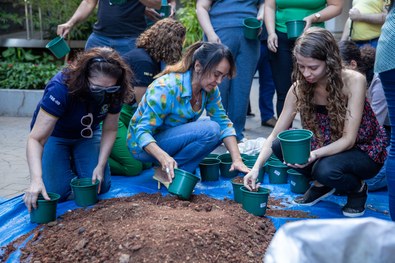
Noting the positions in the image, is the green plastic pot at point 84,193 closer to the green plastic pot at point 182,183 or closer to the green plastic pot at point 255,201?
the green plastic pot at point 182,183

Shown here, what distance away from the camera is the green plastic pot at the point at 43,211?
3047 millimetres

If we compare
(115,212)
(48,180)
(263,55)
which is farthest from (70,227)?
(263,55)

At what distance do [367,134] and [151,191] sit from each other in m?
1.53

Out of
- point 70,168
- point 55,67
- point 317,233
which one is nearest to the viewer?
point 317,233

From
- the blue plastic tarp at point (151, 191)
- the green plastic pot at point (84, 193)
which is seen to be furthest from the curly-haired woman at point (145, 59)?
the green plastic pot at point (84, 193)

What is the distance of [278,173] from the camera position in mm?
4016

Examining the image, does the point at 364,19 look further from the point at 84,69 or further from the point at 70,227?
the point at 70,227

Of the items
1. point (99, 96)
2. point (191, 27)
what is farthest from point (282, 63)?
point (191, 27)

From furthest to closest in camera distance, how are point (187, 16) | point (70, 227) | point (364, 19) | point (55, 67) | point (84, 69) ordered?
point (187, 16), point (55, 67), point (364, 19), point (84, 69), point (70, 227)

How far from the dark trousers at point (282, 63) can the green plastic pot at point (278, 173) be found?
1282mm

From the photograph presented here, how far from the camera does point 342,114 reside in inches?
128

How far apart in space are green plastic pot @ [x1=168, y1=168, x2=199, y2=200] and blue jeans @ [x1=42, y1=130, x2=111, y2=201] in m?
0.64

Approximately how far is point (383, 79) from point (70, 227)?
184cm

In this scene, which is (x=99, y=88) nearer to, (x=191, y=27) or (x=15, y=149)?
(x=15, y=149)
